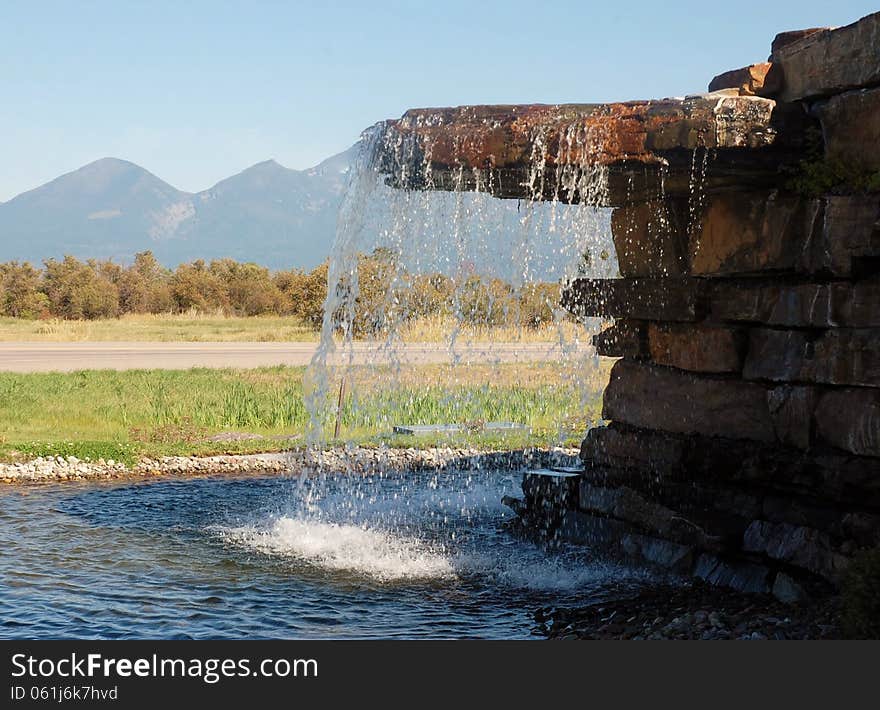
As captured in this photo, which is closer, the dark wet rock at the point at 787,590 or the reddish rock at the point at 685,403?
the dark wet rock at the point at 787,590

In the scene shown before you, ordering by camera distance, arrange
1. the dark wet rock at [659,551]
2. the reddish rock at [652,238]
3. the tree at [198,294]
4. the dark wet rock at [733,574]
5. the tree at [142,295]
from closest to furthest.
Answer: the dark wet rock at [733,574], the dark wet rock at [659,551], the reddish rock at [652,238], the tree at [142,295], the tree at [198,294]

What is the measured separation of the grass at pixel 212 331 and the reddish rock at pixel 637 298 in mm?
18289

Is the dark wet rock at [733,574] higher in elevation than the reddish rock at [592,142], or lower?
lower

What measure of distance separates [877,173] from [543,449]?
727cm

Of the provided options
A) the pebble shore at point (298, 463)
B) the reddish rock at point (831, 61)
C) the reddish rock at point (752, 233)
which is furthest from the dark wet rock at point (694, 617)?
the pebble shore at point (298, 463)

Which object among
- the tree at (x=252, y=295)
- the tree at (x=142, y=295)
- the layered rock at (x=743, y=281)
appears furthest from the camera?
the tree at (x=252, y=295)

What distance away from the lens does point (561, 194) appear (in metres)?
7.75

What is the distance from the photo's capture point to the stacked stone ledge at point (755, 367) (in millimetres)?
6594

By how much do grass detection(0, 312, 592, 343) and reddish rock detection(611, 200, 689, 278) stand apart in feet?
61.1

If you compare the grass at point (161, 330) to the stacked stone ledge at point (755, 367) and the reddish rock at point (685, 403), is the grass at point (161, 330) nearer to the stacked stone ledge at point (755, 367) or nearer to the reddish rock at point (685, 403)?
the reddish rock at point (685, 403)

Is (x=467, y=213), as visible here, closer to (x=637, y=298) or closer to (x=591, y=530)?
(x=637, y=298)

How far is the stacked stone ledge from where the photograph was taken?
21.6 ft

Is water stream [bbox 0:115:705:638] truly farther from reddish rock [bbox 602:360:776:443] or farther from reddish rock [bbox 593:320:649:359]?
reddish rock [bbox 602:360:776:443]

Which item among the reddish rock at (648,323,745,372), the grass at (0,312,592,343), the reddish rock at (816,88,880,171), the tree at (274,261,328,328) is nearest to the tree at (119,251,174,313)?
the grass at (0,312,592,343)
